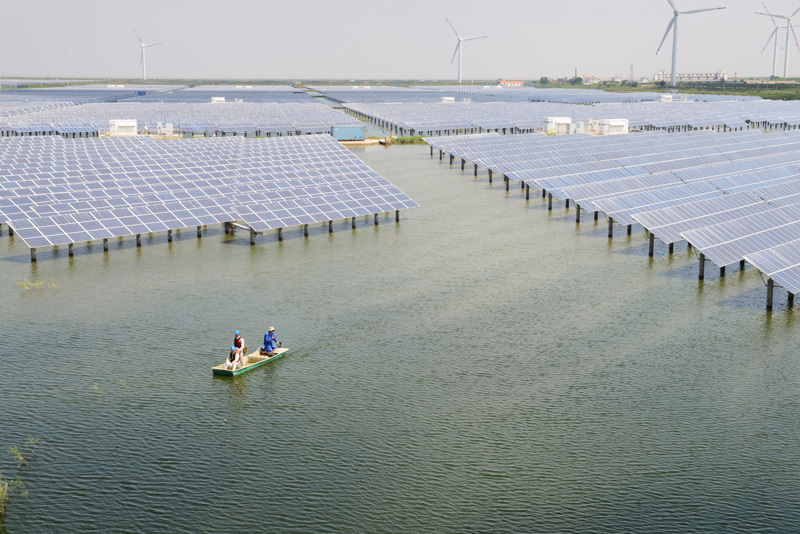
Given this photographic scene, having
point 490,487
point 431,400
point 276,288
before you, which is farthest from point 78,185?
point 490,487

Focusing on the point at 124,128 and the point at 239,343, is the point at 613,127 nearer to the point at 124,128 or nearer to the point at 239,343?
the point at 124,128

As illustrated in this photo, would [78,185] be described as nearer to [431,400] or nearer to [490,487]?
[431,400]

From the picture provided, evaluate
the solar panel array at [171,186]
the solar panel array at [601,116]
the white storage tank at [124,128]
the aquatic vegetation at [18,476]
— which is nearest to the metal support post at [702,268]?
the solar panel array at [171,186]

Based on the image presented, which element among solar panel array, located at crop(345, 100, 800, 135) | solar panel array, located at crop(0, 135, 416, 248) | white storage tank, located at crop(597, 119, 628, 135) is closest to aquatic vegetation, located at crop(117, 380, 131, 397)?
solar panel array, located at crop(0, 135, 416, 248)

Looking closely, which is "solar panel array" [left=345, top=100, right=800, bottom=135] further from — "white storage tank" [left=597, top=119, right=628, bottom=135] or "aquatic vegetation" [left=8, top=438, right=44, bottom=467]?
"aquatic vegetation" [left=8, top=438, right=44, bottom=467]

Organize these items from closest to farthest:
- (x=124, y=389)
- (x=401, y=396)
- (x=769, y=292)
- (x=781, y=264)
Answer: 1. (x=401, y=396)
2. (x=124, y=389)
3. (x=769, y=292)
4. (x=781, y=264)

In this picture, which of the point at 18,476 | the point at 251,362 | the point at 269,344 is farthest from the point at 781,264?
the point at 18,476
